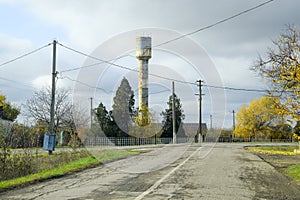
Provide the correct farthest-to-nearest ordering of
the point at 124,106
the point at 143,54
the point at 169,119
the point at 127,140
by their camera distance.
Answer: the point at 169,119
the point at 127,140
the point at 124,106
the point at 143,54

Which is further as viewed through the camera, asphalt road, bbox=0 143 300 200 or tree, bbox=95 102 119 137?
tree, bbox=95 102 119 137

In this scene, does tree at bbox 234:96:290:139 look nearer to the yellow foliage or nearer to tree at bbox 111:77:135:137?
the yellow foliage

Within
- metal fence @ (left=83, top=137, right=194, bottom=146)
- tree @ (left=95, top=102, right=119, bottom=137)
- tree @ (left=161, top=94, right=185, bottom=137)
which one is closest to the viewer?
metal fence @ (left=83, top=137, right=194, bottom=146)

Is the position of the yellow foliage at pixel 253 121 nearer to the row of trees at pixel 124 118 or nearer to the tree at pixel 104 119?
the row of trees at pixel 124 118

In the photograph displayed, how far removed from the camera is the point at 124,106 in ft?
117

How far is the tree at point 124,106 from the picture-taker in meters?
34.0

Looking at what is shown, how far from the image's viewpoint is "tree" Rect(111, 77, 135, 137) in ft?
112

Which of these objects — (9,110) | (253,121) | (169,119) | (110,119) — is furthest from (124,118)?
(253,121)

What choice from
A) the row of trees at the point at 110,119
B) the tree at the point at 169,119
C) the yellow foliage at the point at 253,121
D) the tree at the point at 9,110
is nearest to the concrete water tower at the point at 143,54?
the row of trees at the point at 110,119

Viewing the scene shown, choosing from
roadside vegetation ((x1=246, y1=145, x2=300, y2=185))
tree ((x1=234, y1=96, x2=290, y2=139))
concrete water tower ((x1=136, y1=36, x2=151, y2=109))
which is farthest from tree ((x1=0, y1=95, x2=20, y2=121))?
tree ((x1=234, y1=96, x2=290, y2=139))

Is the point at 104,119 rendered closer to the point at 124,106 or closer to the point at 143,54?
the point at 124,106

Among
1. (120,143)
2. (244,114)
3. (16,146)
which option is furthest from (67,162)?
(244,114)

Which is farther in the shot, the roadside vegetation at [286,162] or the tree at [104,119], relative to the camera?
the tree at [104,119]

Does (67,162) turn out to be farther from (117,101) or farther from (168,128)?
(168,128)
